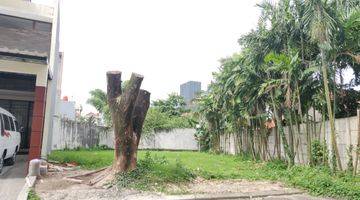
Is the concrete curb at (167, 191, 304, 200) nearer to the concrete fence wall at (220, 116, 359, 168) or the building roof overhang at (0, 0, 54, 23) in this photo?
the concrete fence wall at (220, 116, 359, 168)

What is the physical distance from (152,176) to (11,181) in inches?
147

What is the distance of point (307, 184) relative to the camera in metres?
9.06

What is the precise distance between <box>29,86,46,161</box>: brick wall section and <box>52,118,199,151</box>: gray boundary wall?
27.3 ft

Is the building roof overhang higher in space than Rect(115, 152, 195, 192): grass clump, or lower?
higher

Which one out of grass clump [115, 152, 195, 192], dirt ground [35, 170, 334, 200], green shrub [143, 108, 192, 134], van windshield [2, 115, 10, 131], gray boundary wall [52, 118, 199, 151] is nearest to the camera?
dirt ground [35, 170, 334, 200]

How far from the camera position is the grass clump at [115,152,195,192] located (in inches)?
334

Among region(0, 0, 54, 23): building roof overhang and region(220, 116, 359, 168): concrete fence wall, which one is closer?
region(220, 116, 359, 168): concrete fence wall

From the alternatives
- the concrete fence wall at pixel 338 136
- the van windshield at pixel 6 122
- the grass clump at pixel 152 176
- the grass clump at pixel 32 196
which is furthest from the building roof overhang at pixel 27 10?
the concrete fence wall at pixel 338 136

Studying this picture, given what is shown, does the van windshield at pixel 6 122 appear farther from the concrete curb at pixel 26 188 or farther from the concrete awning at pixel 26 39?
the concrete awning at pixel 26 39

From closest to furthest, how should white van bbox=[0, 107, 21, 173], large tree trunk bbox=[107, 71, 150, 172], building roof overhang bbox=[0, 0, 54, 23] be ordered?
large tree trunk bbox=[107, 71, 150, 172] < white van bbox=[0, 107, 21, 173] < building roof overhang bbox=[0, 0, 54, 23]

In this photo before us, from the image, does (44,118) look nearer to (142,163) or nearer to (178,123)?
(142,163)

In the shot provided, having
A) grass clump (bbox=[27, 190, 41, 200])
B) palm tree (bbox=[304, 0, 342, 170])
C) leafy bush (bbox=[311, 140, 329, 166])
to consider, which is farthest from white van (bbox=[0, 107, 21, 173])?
leafy bush (bbox=[311, 140, 329, 166])

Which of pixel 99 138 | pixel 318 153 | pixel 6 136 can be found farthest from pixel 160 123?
pixel 318 153

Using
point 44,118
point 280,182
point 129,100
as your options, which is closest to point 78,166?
point 44,118
